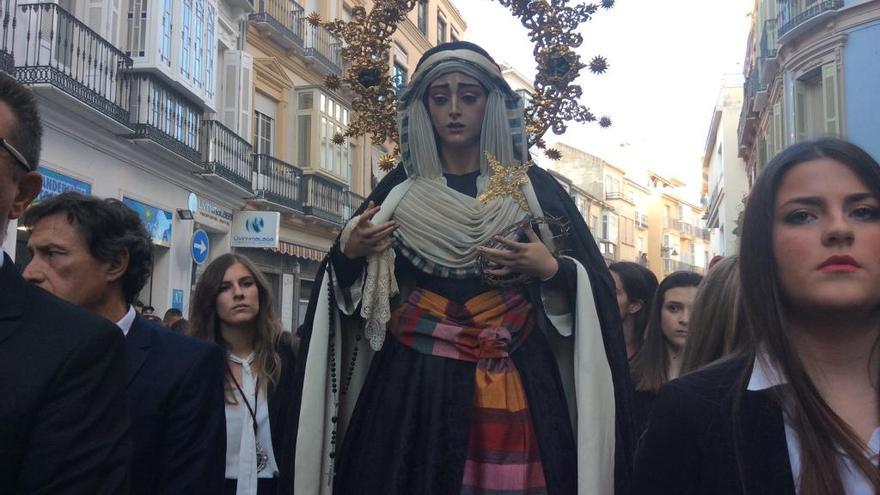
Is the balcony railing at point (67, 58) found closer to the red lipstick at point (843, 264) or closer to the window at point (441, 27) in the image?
the red lipstick at point (843, 264)

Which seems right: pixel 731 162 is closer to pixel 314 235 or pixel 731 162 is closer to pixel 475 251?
pixel 314 235

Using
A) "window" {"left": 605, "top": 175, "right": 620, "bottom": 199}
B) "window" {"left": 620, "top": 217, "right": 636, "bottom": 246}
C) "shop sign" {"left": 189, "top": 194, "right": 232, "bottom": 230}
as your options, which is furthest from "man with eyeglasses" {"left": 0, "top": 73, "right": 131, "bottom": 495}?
"window" {"left": 620, "top": 217, "right": 636, "bottom": 246}

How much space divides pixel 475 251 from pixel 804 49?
1777 cm

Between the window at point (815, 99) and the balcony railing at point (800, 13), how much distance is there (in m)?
1.03

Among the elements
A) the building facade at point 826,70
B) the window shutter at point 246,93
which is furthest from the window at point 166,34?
the building facade at point 826,70

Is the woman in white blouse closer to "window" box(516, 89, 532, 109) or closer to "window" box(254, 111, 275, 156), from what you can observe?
"window" box(516, 89, 532, 109)

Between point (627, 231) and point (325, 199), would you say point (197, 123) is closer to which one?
point (325, 199)

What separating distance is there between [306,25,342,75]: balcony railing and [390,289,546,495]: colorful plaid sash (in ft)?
60.1

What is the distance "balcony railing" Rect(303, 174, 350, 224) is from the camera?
20.7 metres

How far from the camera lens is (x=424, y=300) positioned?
289 centimetres

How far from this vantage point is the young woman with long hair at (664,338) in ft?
13.0

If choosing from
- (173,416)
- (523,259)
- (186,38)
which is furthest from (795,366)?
(186,38)

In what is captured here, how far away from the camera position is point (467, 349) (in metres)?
2.79

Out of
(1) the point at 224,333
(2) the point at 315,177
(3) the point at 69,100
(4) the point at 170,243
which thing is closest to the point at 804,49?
(2) the point at 315,177
